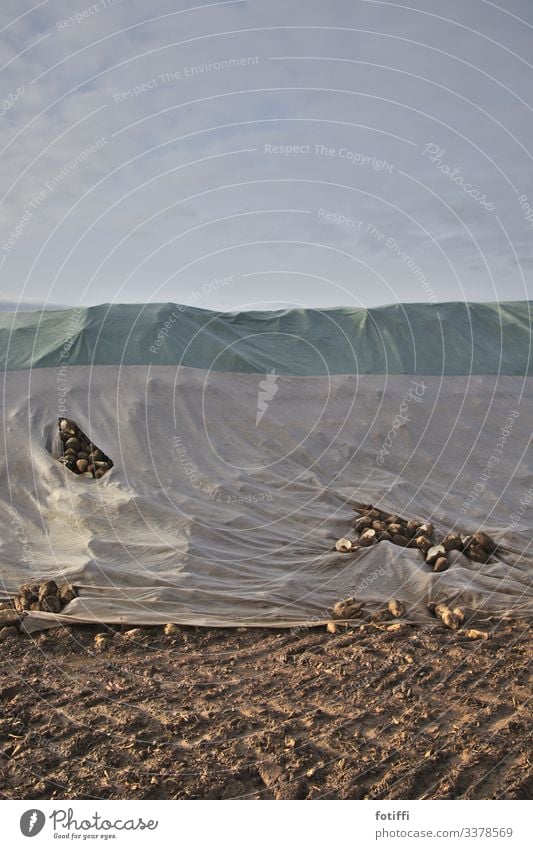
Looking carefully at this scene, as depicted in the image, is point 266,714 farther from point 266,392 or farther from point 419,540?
point 266,392

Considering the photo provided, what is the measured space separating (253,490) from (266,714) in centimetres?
398

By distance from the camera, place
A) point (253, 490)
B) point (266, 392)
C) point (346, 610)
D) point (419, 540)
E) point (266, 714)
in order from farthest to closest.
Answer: point (266, 392) → point (253, 490) → point (419, 540) → point (346, 610) → point (266, 714)

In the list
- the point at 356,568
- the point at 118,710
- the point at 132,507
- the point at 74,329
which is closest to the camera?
the point at 118,710

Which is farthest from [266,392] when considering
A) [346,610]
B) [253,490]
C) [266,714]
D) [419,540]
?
[266,714]

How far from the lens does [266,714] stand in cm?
492

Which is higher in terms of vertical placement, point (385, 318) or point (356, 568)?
point (385, 318)

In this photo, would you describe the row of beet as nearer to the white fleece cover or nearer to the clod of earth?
the white fleece cover

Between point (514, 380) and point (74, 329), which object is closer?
point (74, 329)

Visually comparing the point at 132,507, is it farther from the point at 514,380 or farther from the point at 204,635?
the point at 514,380

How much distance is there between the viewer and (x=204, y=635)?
626 cm

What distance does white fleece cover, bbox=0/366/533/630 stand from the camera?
682 centimetres

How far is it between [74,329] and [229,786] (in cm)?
747

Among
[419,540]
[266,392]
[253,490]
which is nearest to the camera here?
[419,540]

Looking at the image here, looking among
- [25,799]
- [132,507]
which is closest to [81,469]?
[132,507]
